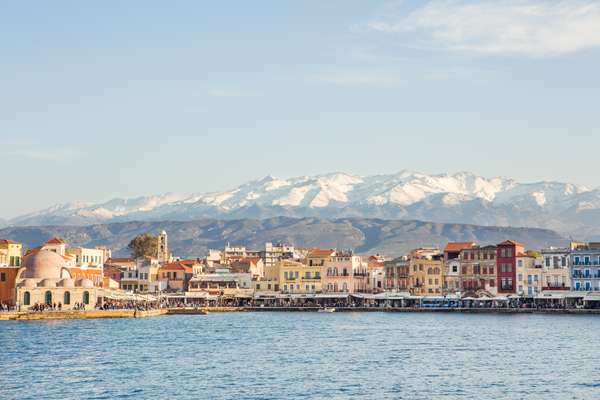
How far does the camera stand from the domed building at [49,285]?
12538 centimetres

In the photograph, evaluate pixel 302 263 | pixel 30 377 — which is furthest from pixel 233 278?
pixel 30 377

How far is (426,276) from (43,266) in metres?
52.6

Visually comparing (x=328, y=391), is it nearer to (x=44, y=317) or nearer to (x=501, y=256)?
(x=44, y=317)

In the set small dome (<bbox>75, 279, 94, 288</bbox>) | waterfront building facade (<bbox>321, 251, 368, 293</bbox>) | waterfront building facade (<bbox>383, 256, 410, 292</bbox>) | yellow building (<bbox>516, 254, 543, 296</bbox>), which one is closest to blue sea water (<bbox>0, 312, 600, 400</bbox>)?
small dome (<bbox>75, 279, 94, 288</bbox>)

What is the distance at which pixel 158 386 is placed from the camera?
203 feet

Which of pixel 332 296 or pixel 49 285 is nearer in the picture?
pixel 49 285

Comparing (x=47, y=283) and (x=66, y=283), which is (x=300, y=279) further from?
(x=47, y=283)

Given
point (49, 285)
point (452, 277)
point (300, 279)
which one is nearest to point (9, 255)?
point (49, 285)

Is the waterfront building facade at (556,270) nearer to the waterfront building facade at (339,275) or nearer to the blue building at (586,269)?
the blue building at (586,269)

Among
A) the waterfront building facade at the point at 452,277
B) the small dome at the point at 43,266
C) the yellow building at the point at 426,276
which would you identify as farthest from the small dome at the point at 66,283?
the waterfront building facade at the point at 452,277

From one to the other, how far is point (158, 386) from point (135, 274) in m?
101

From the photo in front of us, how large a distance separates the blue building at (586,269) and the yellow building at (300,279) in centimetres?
3685

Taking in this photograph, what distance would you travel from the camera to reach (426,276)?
149500 mm

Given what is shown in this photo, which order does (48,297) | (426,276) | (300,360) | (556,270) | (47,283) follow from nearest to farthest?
1. (300,360)
2. (48,297)
3. (47,283)
4. (556,270)
5. (426,276)
